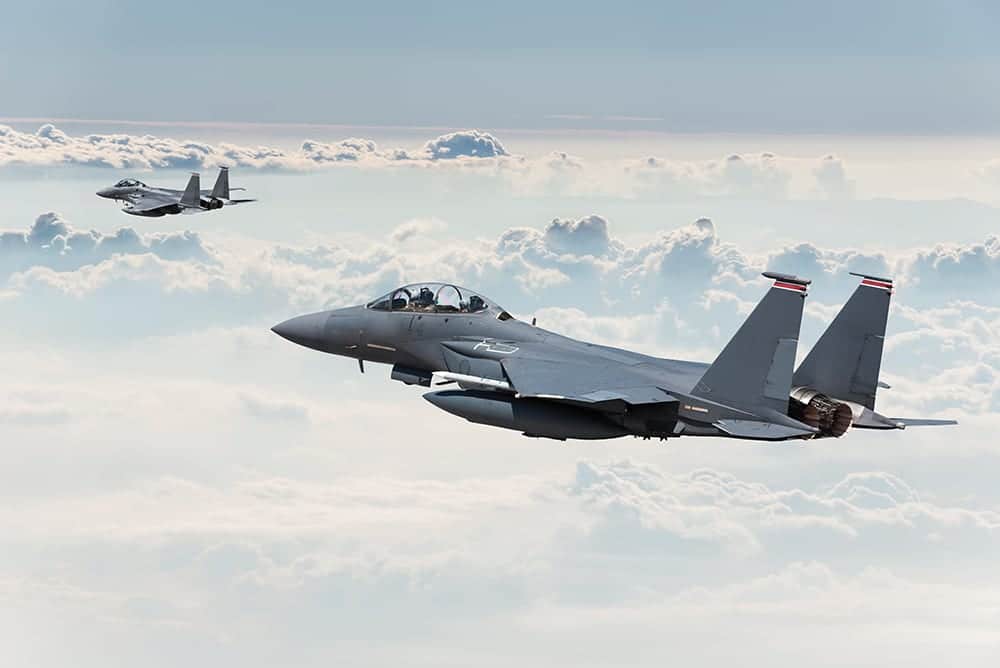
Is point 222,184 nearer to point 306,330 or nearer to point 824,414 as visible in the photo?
point 306,330

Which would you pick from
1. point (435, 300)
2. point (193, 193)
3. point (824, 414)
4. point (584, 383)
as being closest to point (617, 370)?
point (584, 383)

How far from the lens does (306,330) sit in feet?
110

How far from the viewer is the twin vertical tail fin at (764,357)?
2566cm

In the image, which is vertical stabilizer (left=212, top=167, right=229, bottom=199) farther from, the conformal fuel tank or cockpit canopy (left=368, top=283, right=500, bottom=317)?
the conformal fuel tank

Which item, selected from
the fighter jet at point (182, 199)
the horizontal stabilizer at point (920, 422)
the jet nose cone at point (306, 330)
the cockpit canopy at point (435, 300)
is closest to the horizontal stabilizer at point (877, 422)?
the horizontal stabilizer at point (920, 422)

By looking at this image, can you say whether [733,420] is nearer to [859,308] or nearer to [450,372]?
[859,308]

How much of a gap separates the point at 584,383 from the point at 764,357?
422 cm

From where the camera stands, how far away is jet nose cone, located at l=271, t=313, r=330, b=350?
1314 inches

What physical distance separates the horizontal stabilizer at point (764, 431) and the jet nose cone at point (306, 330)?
1080 cm

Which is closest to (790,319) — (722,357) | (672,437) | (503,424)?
(722,357)

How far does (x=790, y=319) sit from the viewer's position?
84.4 feet

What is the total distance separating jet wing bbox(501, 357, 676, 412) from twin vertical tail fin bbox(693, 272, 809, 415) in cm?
138

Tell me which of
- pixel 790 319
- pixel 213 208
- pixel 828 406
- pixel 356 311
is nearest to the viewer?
pixel 790 319

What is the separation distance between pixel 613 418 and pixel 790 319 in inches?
188
